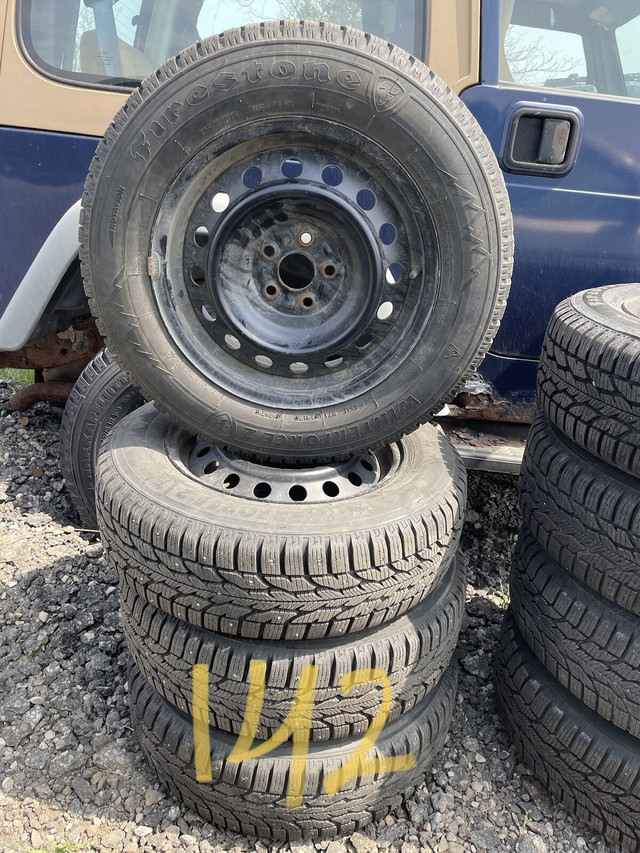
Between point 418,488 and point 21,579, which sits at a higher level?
point 418,488

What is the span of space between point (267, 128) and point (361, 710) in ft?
5.06

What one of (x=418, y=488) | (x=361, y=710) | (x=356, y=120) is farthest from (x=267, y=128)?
(x=361, y=710)

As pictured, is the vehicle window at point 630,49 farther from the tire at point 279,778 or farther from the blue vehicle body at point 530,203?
the tire at point 279,778

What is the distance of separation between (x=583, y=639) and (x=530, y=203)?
157 centimetres

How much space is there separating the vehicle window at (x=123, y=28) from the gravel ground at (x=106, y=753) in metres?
1.94

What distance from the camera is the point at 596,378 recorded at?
1.66 m

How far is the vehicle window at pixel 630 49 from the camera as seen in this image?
2557mm

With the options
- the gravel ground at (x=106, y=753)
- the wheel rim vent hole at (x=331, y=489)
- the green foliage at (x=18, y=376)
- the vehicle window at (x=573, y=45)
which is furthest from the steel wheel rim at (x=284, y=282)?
the green foliage at (x=18, y=376)

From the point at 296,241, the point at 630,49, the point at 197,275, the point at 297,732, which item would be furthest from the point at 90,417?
the point at 630,49

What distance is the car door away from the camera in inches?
88.7

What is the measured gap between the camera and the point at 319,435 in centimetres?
179

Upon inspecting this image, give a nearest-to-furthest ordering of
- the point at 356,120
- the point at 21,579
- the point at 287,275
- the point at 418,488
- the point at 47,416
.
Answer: the point at 356,120
the point at 418,488
the point at 287,275
the point at 21,579
the point at 47,416

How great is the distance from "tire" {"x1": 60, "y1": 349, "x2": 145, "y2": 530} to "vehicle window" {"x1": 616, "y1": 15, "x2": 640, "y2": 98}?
244 cm

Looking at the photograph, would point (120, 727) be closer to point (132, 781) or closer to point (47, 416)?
point (132, 781)
